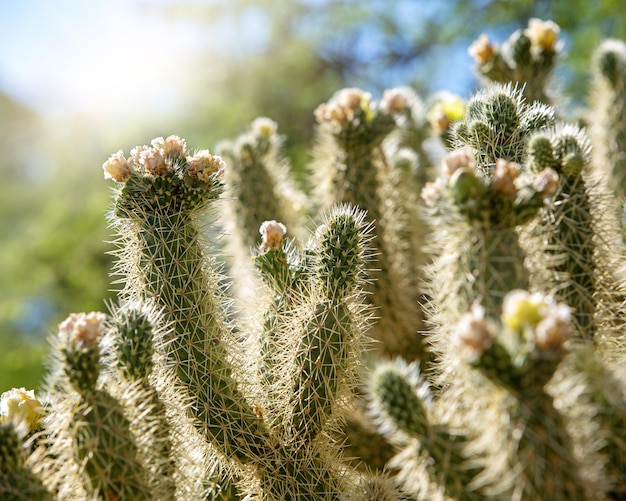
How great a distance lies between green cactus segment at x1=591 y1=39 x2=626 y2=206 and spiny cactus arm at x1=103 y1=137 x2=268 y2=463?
1983 millimetres

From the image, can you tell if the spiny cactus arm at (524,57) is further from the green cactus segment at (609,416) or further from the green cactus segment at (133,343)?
the green cactus segment at (133,343)

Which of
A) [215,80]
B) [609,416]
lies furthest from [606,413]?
[215,80]

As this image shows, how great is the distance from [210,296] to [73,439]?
2.04ft

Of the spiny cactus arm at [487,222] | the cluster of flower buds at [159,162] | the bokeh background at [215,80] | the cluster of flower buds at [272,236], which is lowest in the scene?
the spiny cactus arm at [487,222]

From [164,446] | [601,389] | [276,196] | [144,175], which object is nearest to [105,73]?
[276,196]

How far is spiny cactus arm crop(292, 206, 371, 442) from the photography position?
1.85 meters

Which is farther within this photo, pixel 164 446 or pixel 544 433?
pixel 164 446

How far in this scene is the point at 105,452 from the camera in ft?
4.88

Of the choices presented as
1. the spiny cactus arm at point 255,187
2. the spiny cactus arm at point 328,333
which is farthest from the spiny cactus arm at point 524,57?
the spiny cactus arm at point 328,333

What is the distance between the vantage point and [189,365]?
74.4 inches

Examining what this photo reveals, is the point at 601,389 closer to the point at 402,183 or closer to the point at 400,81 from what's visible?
the point at 402,183

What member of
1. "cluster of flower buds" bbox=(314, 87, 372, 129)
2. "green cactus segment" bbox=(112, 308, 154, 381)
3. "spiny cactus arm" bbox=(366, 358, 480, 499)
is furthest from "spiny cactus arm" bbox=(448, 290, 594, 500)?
"cluster of flower buds" bbox=(314, 87, 372, 129)

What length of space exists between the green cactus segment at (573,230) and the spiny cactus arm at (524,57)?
1140mm

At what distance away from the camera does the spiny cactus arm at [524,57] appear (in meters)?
2.78
